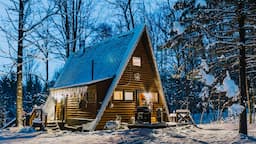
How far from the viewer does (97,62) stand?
21.0m

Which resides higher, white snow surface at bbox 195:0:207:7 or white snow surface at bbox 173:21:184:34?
white snow surface at bbox 195:0:207:7

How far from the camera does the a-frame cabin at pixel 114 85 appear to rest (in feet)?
59.3

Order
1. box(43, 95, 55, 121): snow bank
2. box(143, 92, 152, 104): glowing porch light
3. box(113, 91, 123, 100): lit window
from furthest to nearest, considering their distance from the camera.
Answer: box(43, 95, 55, 121): snow bank, box(143, 92, 152, 104): glowing porch light, box(113, 91, 123, 100): lit window

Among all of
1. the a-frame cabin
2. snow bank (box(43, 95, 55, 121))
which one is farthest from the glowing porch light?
snow bank (box(43, 95, 55, 121))

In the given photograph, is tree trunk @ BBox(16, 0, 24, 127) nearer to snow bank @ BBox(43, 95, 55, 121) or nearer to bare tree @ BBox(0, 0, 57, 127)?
bare tree @ BBox(0, 0, 57, 127)

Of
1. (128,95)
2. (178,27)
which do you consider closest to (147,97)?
(128,95)

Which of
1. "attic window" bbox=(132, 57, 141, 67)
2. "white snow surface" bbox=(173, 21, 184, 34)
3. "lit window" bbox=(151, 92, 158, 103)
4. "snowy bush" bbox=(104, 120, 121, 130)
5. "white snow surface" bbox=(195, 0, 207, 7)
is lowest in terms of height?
"snowy bush" bbox=(104, 120, 121, 130)

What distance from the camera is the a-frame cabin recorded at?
18.1 m

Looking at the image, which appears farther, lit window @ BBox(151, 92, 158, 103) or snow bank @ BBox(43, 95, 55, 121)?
snow bank @ BBox(43, 95, 55, 121)

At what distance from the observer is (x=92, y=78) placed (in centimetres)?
1986

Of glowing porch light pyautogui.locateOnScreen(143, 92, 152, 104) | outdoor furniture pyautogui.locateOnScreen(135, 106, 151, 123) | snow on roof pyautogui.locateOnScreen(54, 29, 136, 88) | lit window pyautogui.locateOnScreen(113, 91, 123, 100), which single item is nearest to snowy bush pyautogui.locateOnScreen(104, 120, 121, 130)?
outdoor furniture pyautogui.locateOnScreen(135, 106, 151, 123)

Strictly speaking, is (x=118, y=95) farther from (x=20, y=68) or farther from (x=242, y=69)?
(x=242, y=69)

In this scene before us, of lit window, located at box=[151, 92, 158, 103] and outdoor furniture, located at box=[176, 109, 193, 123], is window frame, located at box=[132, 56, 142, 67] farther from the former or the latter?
outdoor furniture, located at box=[176, 109, 193, 123]

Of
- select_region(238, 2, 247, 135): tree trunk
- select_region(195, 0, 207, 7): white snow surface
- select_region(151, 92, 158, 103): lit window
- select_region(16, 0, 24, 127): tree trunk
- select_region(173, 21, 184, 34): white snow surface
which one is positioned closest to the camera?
select_region(195, 0, 207, 7): white snow surface
